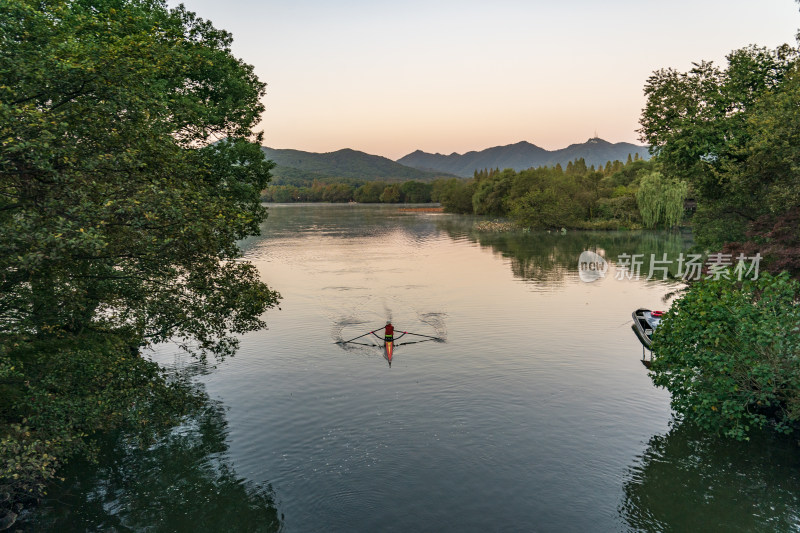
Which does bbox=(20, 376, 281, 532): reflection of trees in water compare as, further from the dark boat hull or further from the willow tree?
the willow tree

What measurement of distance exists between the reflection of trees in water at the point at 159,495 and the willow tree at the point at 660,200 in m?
116

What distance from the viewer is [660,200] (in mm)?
120000

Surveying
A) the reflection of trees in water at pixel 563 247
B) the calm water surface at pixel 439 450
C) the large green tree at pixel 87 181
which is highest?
the large green tree at pixel 87 181

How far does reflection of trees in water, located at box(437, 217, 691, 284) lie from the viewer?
77.6m

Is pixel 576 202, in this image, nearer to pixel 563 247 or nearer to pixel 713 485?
pixel 563 247

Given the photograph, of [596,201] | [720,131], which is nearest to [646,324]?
[720,131]

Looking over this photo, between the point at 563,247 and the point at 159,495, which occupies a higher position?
the point at 563,247

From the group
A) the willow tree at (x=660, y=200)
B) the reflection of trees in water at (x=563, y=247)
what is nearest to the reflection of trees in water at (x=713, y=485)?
the reflection of trees in water at (x=563, y=247)

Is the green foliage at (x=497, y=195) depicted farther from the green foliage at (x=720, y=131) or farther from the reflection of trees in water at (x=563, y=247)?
the green foliage at (x=720, y=131)

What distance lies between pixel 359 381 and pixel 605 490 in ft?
55.1

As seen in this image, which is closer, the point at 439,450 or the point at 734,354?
the point at 734,354

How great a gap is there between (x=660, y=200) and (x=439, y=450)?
11408cm

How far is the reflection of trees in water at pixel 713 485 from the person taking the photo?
19.6 meters

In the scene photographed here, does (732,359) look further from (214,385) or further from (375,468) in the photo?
(214,385)
